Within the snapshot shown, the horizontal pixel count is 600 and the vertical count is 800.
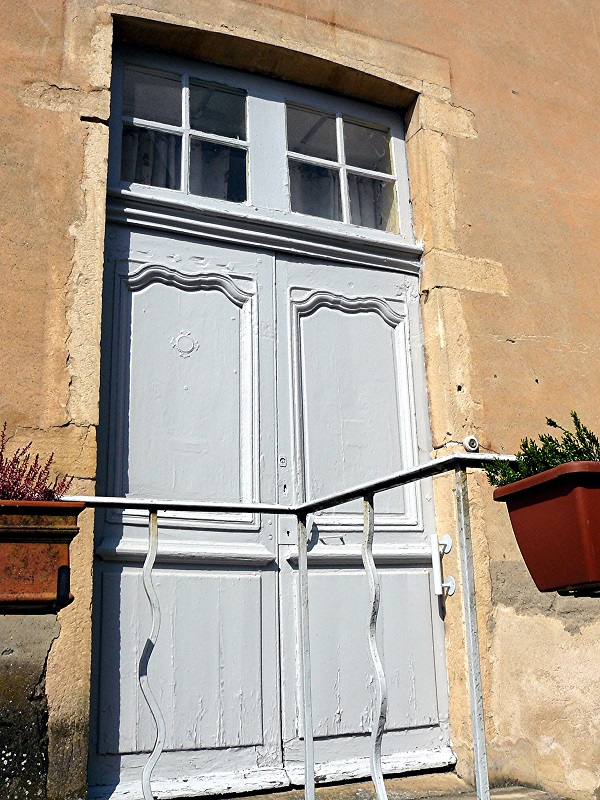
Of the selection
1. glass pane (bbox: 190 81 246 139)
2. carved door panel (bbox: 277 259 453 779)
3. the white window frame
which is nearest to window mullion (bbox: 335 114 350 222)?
the white window frame

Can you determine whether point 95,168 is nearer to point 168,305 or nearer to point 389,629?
point 168,305

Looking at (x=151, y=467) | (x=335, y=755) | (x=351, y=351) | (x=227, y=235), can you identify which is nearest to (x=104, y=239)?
(x=227, y=235)

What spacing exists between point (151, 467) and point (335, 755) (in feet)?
4.24

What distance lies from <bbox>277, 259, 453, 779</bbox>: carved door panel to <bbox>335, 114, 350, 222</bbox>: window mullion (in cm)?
29

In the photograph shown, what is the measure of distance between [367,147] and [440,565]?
2070 mm

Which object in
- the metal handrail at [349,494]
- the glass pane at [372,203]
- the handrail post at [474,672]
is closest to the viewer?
the handrail post at [474,672]

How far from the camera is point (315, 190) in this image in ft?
13.4

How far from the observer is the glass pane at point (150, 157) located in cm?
370

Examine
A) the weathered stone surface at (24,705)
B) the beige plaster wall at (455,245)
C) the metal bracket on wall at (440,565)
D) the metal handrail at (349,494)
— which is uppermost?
the beige plaster wall at (455,245)

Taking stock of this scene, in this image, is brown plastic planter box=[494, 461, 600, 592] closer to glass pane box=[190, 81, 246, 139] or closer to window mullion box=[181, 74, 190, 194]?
window mullion box=[181, 74, 190, 194]

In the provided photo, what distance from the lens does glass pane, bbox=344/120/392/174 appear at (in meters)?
4.22

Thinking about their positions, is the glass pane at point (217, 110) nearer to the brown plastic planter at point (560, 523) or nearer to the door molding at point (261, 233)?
the door molding at point (261, 233)

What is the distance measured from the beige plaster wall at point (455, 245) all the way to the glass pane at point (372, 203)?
135 millimetres

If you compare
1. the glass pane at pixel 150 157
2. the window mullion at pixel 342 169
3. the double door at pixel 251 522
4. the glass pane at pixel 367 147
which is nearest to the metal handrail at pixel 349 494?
the double door at pixel 251 522
